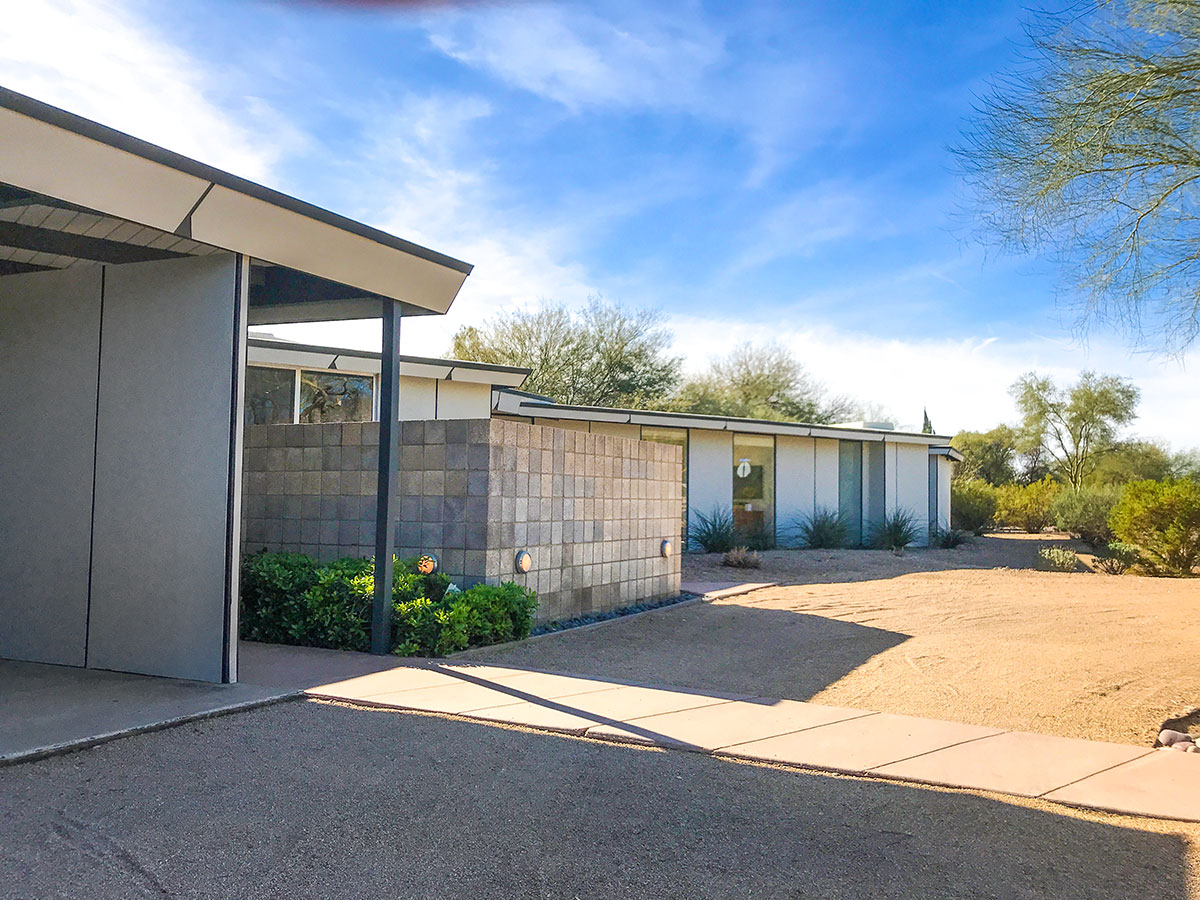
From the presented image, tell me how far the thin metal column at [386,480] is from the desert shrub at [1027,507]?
2493 cm

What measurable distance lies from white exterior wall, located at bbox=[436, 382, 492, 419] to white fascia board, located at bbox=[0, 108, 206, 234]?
823 centimetres

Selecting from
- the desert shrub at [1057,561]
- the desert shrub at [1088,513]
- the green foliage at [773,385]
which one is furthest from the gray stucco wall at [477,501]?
the green foliage at [773,385]

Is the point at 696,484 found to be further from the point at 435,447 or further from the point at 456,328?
the point at 456,328

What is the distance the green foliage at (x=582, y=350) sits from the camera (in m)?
29.0

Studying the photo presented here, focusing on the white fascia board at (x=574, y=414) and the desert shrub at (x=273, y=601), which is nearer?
the desert shrub at (x=273, y=601)

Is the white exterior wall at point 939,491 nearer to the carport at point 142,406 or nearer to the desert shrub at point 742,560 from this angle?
the desert shrub at point 742,560

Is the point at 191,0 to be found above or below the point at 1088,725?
above

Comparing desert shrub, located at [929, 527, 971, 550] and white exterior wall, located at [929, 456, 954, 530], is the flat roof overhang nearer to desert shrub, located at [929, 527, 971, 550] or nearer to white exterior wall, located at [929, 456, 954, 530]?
desert shrub, located at [929, 527, 971, 550]

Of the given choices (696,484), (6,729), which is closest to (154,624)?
(6,729)

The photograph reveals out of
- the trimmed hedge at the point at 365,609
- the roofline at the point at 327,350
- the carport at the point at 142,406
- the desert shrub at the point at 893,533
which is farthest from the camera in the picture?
the desert shrub at the point at 893,533

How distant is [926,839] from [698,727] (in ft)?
5.15

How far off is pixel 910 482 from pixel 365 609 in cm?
1595

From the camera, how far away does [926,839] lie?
3.33m

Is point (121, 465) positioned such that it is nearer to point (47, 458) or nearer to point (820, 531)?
point (47, 458)
